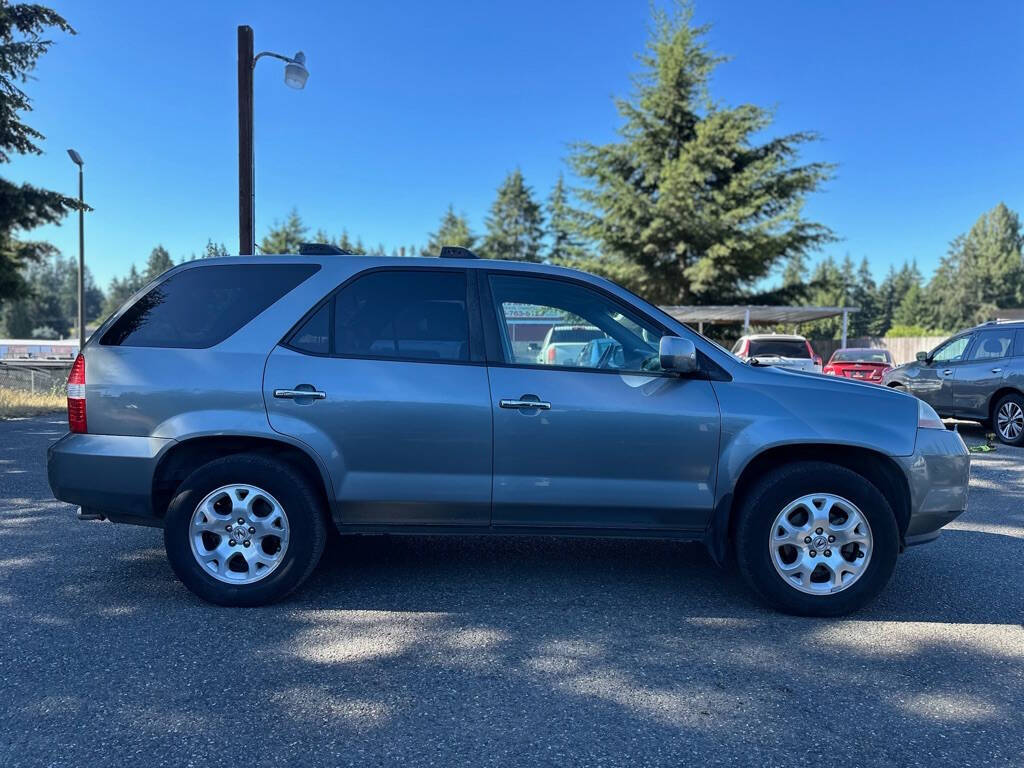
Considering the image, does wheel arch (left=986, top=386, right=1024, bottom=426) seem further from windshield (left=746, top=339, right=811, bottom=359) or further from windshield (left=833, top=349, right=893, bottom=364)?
windshield (left=833, top=349, right=893, bottom=364)

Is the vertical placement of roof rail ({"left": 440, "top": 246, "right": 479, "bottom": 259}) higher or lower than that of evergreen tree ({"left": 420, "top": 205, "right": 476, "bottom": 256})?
lower

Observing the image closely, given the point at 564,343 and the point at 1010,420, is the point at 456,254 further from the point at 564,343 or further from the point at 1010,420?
the point at 1010,420

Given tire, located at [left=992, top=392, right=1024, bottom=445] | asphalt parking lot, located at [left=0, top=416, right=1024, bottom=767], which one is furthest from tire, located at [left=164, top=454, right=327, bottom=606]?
tire, located at [left=992, top=392, right=1024, bottom=445]

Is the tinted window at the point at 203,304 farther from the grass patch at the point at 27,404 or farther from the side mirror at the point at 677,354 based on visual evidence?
the grass patch at the point at 27,404

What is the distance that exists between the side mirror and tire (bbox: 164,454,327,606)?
195cm

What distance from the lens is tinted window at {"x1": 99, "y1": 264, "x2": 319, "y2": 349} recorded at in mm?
3896

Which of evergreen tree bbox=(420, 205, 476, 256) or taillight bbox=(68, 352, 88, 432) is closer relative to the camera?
taillight bbox=(68, 352, 88, 432)

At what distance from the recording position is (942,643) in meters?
3.46

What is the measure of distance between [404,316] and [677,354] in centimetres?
147

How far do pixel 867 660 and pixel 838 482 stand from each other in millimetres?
862

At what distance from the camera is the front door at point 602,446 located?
373 centimetres

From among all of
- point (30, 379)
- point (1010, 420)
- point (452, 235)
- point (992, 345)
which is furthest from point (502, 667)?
point (452, 235)

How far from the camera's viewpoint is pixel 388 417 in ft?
12.3

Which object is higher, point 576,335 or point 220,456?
point 576,335
